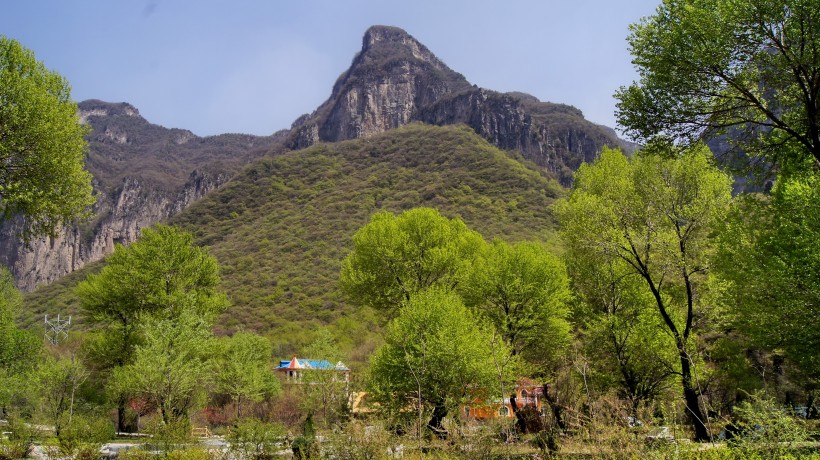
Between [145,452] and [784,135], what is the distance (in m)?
19.3

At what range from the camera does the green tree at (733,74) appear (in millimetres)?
10680

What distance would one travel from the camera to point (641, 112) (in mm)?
13875

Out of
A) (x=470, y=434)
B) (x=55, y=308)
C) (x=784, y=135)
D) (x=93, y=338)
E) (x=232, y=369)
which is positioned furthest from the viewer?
(x=55, y=308)

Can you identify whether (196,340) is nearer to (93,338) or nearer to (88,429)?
(88,429)

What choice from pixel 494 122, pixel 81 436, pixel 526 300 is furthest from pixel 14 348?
pixel 494 122

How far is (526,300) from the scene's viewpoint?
23016 mm

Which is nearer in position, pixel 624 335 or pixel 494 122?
pixel 624 335

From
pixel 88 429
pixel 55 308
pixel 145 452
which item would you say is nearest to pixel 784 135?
pixel 145 452

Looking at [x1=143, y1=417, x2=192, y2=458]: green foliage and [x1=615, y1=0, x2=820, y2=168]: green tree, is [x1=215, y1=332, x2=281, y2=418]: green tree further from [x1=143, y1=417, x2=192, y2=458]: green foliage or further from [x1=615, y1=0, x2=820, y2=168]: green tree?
[x1=615, y1=0, x2=820, y2=168]: green tree

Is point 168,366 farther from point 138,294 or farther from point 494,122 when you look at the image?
point 494,122

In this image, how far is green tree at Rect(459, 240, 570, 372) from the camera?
73.5 feet

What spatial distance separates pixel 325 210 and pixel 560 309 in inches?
3121

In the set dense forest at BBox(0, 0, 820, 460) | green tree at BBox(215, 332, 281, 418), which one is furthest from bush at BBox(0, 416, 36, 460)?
green tree at BBox(215, 332, 281, 418)

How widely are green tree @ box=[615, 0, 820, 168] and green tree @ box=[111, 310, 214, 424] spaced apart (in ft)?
54.7
